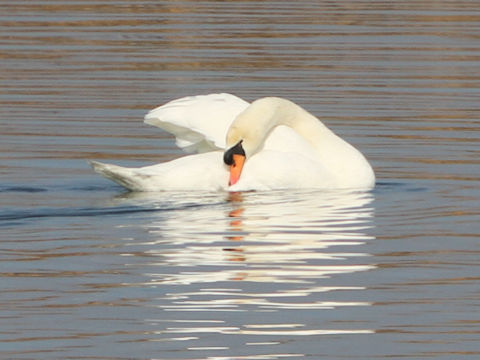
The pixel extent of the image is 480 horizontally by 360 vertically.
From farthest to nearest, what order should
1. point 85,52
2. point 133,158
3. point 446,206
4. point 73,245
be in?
point 85,52, point 133,158, point 446,206, point 73,245

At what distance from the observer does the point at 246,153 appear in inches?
455

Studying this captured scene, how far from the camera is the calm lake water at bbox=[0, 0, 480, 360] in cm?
770

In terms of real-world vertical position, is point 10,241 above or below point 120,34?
below

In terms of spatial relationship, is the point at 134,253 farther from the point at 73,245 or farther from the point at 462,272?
the point at 462,272

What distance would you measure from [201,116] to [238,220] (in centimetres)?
156

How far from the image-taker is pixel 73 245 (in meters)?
9.62

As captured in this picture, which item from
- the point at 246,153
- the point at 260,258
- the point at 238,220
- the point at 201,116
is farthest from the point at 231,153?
the point at 260,258

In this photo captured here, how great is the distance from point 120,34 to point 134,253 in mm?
12180

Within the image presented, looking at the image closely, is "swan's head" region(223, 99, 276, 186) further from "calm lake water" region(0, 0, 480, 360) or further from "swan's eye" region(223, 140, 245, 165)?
"calm lake water" region(0, 0, 480, 360)

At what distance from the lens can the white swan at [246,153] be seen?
444 inches

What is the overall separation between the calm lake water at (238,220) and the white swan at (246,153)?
120 mm

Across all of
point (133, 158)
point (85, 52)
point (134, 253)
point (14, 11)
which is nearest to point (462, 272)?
point (134, 253)

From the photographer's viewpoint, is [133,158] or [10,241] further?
[133,158]

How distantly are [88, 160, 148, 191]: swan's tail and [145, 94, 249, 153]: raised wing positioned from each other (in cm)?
73
